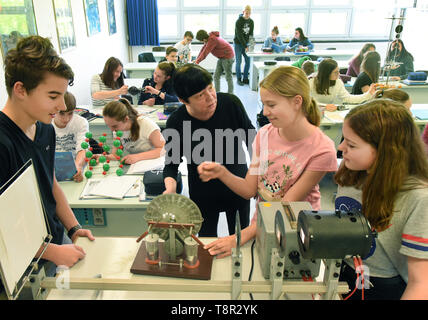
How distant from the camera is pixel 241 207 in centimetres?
198

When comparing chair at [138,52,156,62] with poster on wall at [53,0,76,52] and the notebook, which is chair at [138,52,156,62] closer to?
poster on wall at [53,0,76,52]

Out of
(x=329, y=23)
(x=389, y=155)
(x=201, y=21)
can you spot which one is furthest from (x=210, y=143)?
(x=329, y=23)

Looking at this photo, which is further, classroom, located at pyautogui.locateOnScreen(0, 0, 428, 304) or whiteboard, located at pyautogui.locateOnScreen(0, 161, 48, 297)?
classroom, located at pyautogui.locateOnScreen(0, 0, 428, 304)

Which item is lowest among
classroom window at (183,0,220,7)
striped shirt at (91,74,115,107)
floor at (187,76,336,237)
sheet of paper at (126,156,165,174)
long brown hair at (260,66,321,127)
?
floor at (187,76,336,237)

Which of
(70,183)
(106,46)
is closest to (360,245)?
(70,183)

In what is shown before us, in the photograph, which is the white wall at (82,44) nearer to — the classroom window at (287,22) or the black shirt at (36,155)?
the black shirt at (36,155)

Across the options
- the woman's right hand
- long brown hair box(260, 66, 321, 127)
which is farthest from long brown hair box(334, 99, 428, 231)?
the woman's right hand

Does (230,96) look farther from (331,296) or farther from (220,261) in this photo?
(331,296)

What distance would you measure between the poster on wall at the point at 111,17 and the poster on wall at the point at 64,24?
214cm

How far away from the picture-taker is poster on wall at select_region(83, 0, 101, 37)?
542 cm

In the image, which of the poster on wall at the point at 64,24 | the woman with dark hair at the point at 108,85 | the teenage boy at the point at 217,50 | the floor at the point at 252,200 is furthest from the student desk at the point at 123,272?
the teenage boy at the point at 217,50

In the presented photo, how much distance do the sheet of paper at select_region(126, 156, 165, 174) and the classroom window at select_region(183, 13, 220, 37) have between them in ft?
22.4

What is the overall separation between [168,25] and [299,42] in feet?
11.0

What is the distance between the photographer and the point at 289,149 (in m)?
1.47
